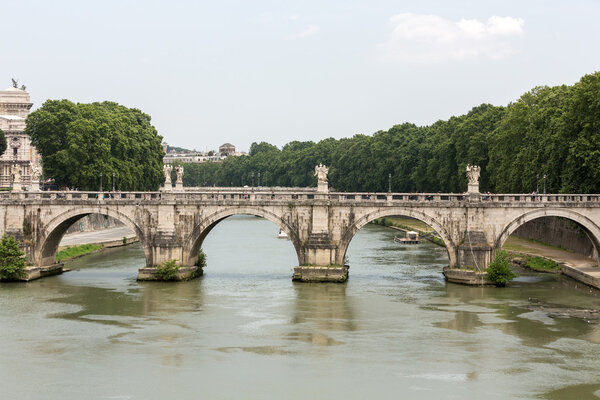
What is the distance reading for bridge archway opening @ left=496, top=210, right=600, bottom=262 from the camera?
182ft

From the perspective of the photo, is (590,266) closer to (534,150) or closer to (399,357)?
(534,150)

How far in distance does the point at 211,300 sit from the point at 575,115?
32.6 m

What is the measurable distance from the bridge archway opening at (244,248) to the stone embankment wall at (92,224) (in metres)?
12.9

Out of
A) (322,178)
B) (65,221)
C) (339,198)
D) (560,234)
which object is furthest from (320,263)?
(560,234)

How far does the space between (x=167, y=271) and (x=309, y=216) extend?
1062 cm

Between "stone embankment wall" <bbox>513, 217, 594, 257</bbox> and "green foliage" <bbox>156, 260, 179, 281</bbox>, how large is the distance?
30354mm

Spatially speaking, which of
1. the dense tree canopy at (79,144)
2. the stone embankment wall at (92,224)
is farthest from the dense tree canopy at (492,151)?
the stone embankment wall at (92,224)

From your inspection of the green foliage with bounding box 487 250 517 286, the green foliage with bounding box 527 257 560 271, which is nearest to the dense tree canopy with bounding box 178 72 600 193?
the green foliage with bounding box 527 257 560 271

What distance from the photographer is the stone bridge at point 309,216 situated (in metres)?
Result: 55.2

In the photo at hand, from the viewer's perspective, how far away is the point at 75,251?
229 ft

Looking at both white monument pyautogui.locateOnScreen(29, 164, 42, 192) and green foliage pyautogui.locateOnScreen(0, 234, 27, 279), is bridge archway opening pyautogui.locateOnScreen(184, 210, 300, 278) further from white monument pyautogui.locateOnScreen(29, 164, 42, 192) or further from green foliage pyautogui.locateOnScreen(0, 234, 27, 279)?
white monument pyautogui.locateOnScreen(29, 164, 42, 192)

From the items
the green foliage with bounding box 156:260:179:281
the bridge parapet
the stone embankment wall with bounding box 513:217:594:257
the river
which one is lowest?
the river

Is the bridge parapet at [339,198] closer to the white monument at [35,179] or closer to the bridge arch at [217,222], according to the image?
the bridge arch at [217,222]

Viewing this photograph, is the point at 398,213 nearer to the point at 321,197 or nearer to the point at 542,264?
the point at 321,197
